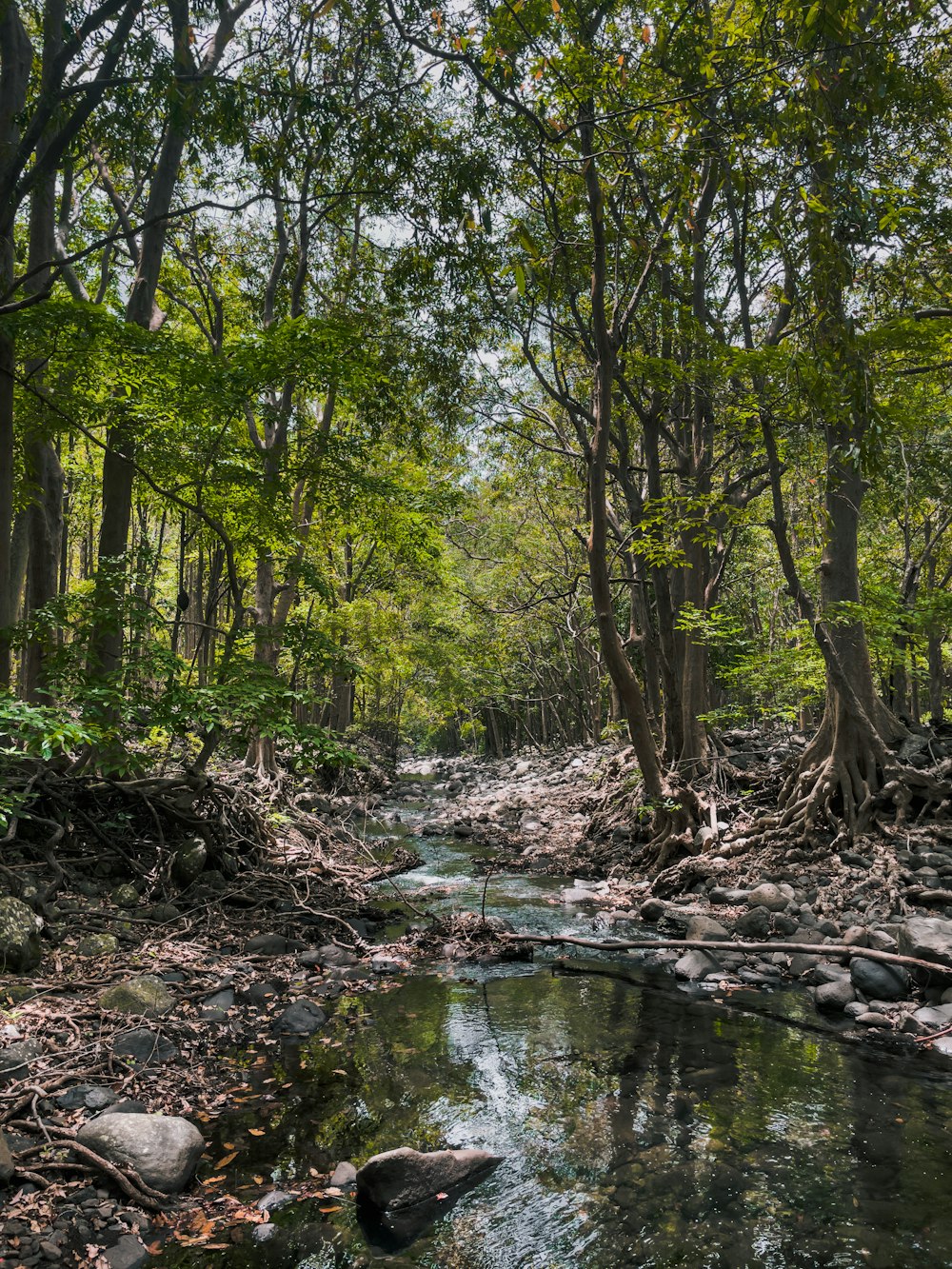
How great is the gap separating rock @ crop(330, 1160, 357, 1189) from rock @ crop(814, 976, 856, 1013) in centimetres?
400

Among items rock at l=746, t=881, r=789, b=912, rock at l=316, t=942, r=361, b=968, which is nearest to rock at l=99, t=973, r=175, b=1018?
rock at l=316, t=942, r=361, b=968

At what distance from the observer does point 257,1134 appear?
4.17 metres

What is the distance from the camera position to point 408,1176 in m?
3.64

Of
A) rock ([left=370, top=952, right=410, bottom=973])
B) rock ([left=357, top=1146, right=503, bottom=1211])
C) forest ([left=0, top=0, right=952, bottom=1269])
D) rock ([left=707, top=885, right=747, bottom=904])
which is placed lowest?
rock ([left=370, top=952, right=410, bottom=973])

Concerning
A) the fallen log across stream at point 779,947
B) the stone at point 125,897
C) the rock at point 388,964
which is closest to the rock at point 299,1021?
the rock at point 388,964

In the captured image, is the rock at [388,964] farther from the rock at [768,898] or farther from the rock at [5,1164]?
the rock at [5,1164]

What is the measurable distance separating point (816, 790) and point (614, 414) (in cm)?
809

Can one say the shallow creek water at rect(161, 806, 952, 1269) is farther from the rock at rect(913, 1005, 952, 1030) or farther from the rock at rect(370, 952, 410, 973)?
the rock at rect(370, 952, 410, 973)

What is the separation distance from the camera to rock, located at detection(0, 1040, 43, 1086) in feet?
13.7

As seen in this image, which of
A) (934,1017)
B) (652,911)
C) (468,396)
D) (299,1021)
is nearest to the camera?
(934,1017)

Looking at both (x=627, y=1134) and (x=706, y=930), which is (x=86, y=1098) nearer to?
(x=627, y=1134)

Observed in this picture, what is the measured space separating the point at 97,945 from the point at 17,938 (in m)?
0.79

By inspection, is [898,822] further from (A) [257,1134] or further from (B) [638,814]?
(A) [257,1134]

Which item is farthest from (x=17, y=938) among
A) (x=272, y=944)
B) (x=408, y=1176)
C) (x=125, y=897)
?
(x=408, y=1176)
